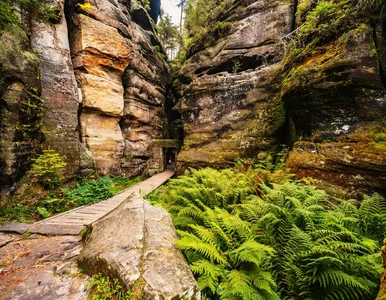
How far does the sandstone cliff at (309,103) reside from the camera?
501cm

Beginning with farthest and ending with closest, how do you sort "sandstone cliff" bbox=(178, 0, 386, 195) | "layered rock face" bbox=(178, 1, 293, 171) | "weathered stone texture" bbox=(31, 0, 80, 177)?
"layered rock face" bbox=(178, 1, 293, 171)
"weathered stone texture" bbox=(31, 0, 80, 177)
"sandstone cliff" bbox=(178, 0, 386, 195)

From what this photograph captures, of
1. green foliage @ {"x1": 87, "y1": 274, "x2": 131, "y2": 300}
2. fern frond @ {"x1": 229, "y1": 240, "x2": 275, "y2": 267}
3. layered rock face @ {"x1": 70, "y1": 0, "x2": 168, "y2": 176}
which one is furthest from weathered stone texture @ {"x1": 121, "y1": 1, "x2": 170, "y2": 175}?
fern frond @ {"x1": 229, "y1": 240, "x2": 275, "y2": 267}

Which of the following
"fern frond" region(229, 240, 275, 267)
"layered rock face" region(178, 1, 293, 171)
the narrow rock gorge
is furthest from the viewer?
"layered rock face" region(178, 1, 293, 171)

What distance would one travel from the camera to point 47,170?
735 cm

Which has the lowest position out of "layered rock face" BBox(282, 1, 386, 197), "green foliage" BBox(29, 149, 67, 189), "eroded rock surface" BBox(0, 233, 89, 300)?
"eroded rock surface" BBox(0, 233, 89, 300)

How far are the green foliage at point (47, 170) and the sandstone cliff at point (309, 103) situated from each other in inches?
251

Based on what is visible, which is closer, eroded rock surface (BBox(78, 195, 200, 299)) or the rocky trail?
eroded rock surface (BBox(78, 195, 200, 299))

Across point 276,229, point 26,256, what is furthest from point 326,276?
point 26,256

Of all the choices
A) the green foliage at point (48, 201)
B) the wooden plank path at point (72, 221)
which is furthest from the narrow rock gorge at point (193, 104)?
the wooden plank path at point (72, 221)

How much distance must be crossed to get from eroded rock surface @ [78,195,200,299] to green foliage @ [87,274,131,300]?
0.06 meters

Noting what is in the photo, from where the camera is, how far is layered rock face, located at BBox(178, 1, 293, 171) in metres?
→ 9.34

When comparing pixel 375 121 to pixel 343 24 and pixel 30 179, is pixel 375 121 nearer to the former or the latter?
pixel 343 24

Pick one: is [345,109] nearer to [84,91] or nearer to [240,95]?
[240,95]

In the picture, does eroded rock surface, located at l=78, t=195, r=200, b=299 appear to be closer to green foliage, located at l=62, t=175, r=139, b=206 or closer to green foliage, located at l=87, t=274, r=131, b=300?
green foliage, located at l=87, t=274, r=131, b=300
